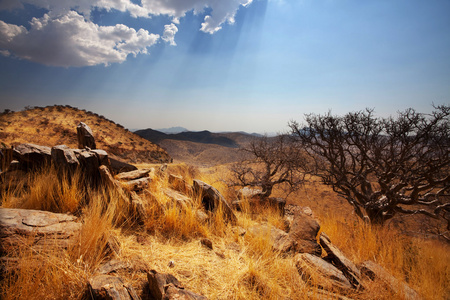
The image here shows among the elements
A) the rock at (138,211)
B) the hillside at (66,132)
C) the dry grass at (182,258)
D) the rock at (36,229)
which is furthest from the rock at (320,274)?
the hillside at (66,132)

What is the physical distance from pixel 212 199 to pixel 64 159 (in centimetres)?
334

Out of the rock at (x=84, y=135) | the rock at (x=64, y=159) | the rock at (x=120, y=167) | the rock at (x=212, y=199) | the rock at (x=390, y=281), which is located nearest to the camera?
the rock at (x=390, y=281)

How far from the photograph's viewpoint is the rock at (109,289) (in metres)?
1.69

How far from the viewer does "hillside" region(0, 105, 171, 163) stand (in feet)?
59.1

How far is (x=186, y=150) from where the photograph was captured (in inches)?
2662

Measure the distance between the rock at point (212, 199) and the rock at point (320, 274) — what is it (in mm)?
1885

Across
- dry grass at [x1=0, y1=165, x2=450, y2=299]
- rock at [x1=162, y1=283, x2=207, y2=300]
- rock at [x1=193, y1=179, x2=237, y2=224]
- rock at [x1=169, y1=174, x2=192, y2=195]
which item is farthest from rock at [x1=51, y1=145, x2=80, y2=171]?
rock at [x1=162, y1=283, x2=207, y2=300]

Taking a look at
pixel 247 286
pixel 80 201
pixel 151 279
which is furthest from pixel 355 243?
pixel 80 201

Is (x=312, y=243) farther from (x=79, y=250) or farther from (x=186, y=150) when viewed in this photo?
(x=186, y=150)

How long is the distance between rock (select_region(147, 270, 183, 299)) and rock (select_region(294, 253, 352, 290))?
1.87 meters

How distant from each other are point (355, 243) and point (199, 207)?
3.64m

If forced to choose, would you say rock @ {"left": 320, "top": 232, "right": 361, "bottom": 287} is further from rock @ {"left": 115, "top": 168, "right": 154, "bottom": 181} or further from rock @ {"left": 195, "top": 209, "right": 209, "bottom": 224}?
rock @ {"left": 115, "top": 168, "right": 154, "bottom": 181}

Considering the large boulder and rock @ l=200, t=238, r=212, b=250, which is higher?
the large boulder

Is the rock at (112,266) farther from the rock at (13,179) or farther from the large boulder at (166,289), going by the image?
the rock at (13,179)
